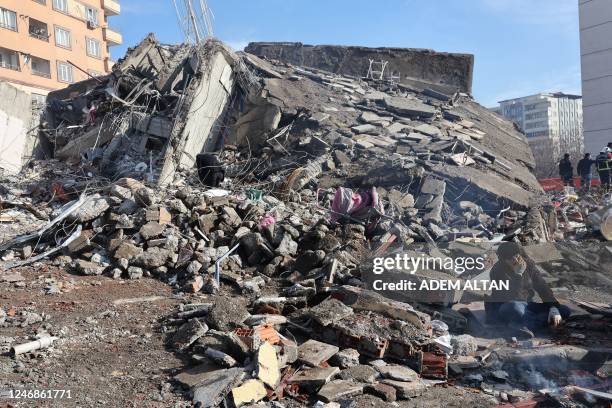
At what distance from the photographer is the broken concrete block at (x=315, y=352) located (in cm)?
413

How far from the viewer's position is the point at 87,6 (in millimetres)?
34062

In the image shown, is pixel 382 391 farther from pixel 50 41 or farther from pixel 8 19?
pixel 50 41

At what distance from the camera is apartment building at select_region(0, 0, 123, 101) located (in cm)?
2728

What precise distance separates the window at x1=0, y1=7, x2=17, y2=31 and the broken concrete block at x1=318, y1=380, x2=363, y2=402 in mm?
29582

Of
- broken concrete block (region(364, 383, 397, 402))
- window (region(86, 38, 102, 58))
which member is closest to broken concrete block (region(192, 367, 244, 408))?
broken concrete block (region(364, 383, 397, 402))

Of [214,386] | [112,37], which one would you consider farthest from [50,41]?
[214,386]

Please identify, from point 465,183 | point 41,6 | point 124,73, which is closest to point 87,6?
point 41,6

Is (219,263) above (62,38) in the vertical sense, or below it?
below

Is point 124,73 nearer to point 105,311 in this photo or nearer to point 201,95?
point 201,95

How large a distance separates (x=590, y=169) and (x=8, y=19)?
92.5 ft

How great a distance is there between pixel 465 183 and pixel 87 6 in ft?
107

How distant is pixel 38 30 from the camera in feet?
97.8

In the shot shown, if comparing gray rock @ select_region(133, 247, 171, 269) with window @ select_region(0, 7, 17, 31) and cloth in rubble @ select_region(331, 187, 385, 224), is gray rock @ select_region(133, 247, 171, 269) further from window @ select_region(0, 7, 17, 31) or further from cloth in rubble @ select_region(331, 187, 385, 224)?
A: window @ select_region(0, 7, 17, 31)

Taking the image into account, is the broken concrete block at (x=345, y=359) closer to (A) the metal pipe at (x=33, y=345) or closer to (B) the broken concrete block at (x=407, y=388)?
(B) the broken concrete block at (x=407, y=388)
